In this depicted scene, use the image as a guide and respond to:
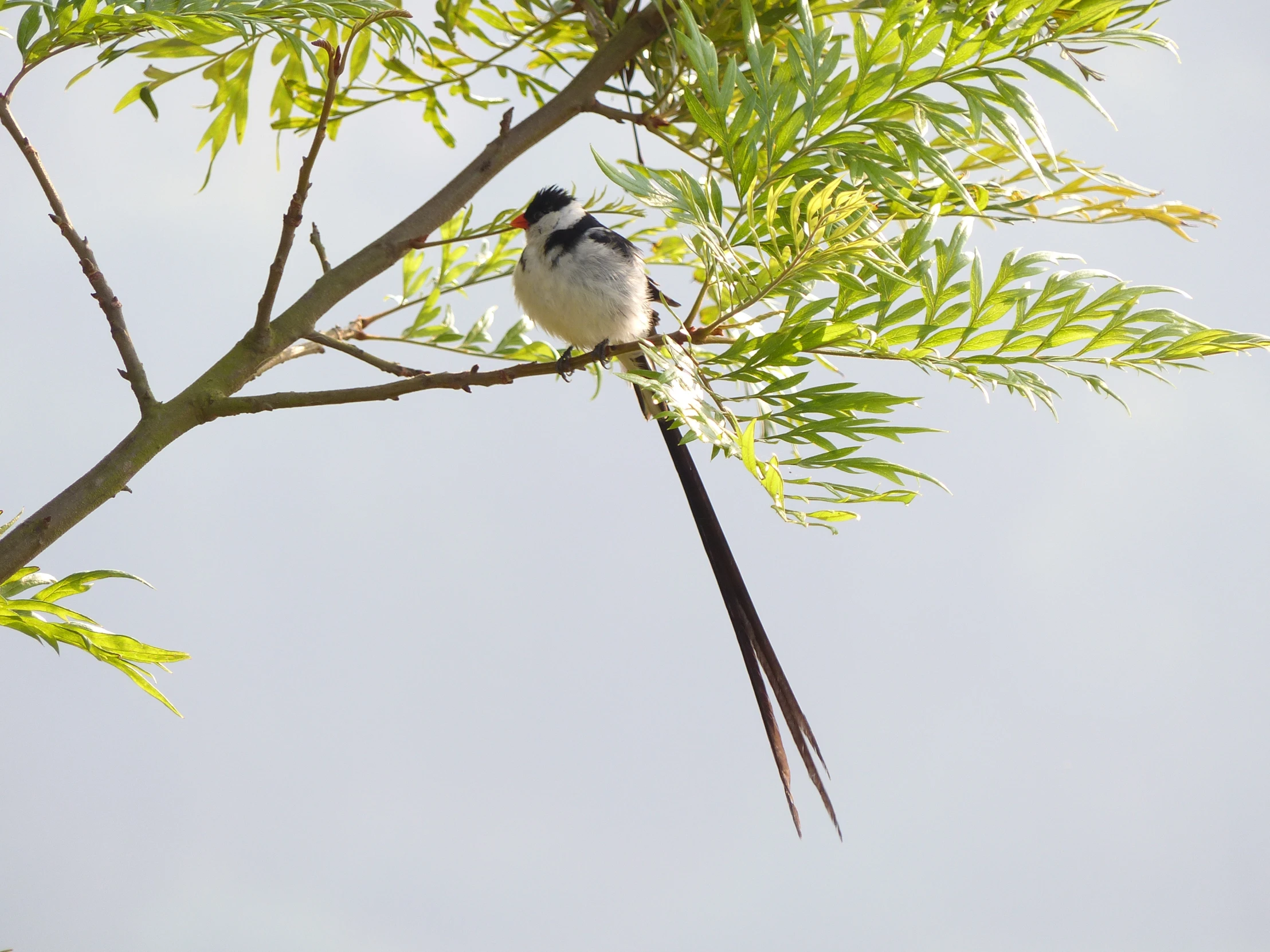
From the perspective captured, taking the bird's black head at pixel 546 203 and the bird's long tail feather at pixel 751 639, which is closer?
the bird's long tail feather at pixel 751 639

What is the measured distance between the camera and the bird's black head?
156cm

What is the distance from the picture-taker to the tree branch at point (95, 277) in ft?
3.45

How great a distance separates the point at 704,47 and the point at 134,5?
0.49 meters

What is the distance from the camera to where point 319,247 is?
1187 mm

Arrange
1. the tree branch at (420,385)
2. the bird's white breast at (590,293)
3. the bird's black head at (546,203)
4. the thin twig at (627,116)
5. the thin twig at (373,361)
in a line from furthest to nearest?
the bird's black head at (546,203) < the bird's white breast at (590,293) < the thin twig at (627,116) < the thin twig at (373,361) < the tree branch at (420,385)

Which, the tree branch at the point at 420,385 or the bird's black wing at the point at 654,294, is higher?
the bird's black wing at the point at 654,294

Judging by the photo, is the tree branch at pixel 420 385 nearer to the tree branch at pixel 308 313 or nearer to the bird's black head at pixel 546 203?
the tree branch at pixel 308 313

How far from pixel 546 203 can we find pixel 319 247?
46 cm

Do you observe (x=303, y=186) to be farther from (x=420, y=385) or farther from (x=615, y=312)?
(x=615, y=312)

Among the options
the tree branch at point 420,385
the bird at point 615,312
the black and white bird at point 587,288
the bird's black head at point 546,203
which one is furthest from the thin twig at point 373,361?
the bird's black head at point 546,203

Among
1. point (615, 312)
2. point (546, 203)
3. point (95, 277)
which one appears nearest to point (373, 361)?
point (95, 277)

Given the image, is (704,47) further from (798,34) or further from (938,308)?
(938,308)

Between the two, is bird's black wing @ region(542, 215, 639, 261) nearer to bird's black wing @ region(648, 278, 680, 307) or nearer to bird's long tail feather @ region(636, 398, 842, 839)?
bird's black wing @ region(648, 278, 680, 307)

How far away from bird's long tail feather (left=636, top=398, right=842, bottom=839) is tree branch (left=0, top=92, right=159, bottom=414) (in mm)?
499
